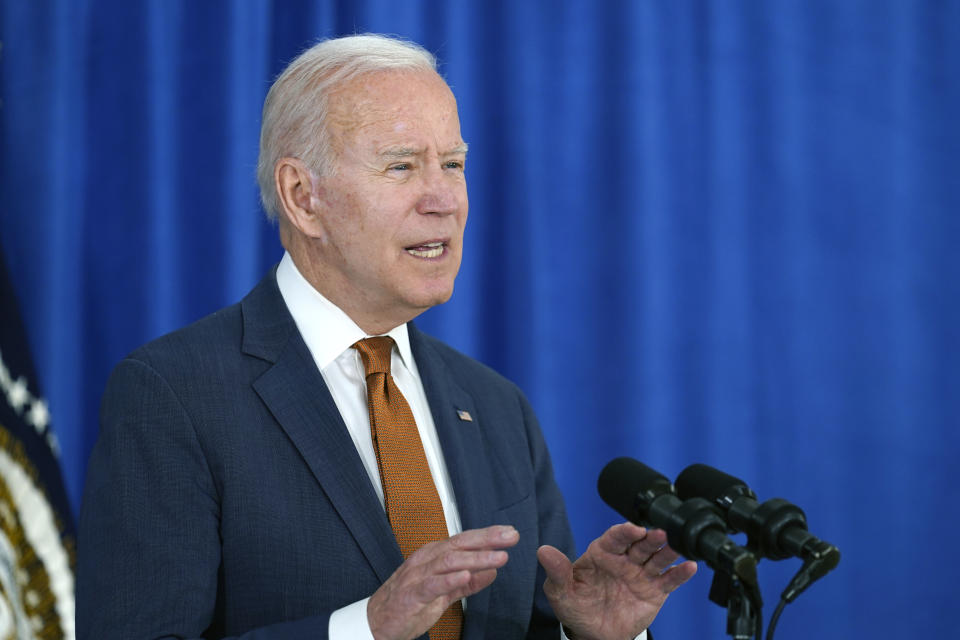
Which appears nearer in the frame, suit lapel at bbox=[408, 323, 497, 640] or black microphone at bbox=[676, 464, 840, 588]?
black microphone at bbox=[676, 464, 840, 588]

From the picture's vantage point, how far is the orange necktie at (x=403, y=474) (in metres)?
1.83

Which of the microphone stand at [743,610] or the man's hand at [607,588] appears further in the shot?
the man's hand at [607,588]

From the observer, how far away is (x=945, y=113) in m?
3.42

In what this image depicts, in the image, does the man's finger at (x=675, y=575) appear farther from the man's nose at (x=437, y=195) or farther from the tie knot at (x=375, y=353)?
the man's nose at (x=437, y=195)

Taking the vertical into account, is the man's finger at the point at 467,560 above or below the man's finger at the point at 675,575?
above

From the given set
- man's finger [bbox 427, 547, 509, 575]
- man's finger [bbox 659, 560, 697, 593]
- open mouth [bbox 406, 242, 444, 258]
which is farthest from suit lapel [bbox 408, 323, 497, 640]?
man's finger [bbox 427, 547, 509, 575]

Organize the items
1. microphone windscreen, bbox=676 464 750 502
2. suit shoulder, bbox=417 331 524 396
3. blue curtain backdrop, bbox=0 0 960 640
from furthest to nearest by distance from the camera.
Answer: blue curtain backdrop, bbox=0 0 960 640 < suit shoulder, bbox=417 331 524 396 < microphone windscreen, bbox=676 464 750 502

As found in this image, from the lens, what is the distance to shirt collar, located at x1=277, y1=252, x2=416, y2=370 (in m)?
1.95

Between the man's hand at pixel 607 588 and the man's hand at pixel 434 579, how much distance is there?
0.35 metres

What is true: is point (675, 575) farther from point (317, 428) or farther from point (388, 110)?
point (388, 110)

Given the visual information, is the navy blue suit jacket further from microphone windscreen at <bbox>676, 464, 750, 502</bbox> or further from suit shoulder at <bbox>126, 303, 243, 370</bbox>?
microphone windscreen at <bbox>676, 464, 750, 502</bbox>

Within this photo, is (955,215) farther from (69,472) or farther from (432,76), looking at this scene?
(69,472)

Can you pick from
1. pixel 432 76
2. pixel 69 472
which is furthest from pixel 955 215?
pixel 69 472

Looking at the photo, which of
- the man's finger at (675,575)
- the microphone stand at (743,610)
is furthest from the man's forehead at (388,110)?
the microphone stand at (743,610)
